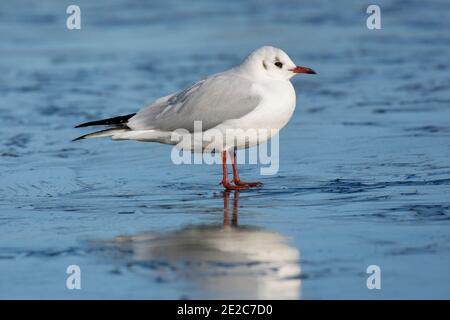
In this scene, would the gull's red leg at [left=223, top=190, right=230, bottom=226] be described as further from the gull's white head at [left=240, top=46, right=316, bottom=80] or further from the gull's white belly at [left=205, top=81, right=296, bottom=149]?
the gull's white head at [left=240, top=46, right=316, bottom=80]

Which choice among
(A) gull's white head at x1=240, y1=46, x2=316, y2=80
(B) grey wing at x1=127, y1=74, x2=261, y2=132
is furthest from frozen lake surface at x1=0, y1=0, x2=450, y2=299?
(A) gull's white head at x1=240, y1=46, x2=316, y2=80

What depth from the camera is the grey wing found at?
22.2 ft

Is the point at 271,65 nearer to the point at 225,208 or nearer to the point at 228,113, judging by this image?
the point at 228,113

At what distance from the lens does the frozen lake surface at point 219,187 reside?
462 centimetres

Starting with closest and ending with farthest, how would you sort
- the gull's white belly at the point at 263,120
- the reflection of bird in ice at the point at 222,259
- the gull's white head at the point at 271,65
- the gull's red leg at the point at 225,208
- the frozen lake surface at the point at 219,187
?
the reflection of bird in ice at the point at 222,259
the frozen lake surface at the point at 219,187
the gull's red leg at the point at 225,208
the gull's white belly at the point at 263,120
the gull's white head at the point at 271,65

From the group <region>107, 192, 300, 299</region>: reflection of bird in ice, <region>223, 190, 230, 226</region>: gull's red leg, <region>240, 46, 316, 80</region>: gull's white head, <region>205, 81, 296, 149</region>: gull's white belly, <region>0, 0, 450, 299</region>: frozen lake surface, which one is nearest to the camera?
<region>107, 192, 300, 299</region>: reflection of bird in ice

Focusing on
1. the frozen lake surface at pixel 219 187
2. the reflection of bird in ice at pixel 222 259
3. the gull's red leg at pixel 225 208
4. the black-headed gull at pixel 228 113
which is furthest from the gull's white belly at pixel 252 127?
the reflection of bird in ice at pixel 222 259

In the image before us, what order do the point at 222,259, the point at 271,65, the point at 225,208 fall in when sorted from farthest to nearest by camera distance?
the point at 271,65, the point at 225,208, the point at 222,259

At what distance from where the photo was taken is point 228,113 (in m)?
6.78

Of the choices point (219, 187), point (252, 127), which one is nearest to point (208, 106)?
point (252, 127)

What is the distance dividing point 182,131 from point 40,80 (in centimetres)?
538

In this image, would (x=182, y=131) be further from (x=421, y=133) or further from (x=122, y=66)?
(x=122, y=66)

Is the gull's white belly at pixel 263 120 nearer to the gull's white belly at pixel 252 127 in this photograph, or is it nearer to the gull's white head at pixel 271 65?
the gull's white belly at pixel 252 127

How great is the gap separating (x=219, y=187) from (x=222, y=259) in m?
2.01
